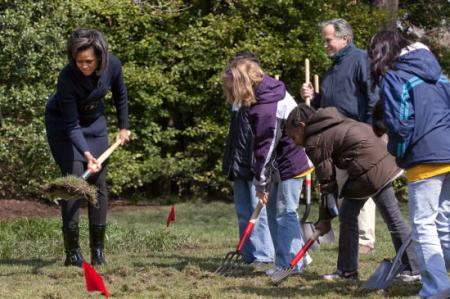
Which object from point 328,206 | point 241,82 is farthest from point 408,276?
point 241,82

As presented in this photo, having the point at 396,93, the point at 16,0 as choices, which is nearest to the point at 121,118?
the point at 396,93

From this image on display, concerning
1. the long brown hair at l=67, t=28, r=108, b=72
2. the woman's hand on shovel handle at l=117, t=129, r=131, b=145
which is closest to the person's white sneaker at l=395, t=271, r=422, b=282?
the woman's hand on shovel handle at l=117, t=129, r=131, b=145

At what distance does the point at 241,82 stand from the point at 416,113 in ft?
6.19

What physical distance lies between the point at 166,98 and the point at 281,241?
809 centimetres

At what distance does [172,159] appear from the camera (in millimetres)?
14766

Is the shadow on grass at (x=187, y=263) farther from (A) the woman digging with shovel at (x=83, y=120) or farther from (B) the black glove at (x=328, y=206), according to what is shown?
(B) the black glove at (x=328, y=206)

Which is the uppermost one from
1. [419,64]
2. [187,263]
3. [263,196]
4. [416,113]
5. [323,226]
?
[419,64]

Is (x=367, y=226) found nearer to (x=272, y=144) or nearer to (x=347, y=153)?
(x=272, y=144)

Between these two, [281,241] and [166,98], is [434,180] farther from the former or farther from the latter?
[166,98]

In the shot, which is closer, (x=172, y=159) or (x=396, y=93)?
(x=396, y=93)

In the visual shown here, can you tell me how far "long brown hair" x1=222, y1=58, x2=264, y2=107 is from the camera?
22.7ft

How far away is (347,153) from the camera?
6.11m

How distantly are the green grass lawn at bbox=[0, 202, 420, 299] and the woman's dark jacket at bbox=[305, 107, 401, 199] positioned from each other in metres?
0.74

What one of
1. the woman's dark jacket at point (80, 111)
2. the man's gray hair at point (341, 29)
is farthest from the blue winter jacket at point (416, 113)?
the woman's dark jacket at point (80, 111)
